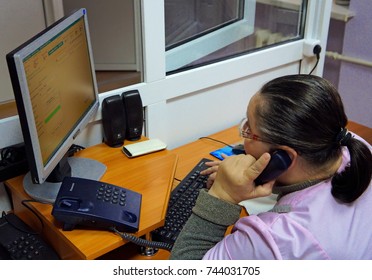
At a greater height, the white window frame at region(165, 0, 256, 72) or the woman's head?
the woman's head

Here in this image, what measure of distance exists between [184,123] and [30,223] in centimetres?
75

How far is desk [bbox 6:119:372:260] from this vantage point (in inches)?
42.2

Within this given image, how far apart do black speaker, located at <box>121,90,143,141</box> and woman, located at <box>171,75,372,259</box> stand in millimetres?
600

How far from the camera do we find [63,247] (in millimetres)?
1128

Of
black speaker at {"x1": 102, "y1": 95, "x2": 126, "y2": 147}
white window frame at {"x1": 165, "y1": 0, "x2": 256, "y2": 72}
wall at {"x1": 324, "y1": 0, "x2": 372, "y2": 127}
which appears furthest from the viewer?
wall at {"x1": 324, "y1": 0, "x2": 372, "y2": 127}

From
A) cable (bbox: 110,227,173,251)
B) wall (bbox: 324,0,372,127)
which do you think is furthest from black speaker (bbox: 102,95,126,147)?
wall (bbox: 324,0,372,127)

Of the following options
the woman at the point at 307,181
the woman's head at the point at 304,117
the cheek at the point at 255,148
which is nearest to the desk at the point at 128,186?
the woman at the point at 307,181

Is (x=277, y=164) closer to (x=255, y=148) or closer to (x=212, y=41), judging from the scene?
(x=255, y=148)

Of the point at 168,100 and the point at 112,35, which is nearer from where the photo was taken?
the point at 168,100

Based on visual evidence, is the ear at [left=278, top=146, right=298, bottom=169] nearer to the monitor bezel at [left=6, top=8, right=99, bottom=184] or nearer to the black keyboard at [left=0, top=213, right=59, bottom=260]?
the monitor bezel at [left=6, top=8, right=99, bottom=184]

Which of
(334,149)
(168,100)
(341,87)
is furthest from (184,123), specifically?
(341,87)

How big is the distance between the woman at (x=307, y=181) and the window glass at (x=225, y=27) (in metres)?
0.82

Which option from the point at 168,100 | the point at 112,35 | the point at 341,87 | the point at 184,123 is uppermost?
the point at 112,35
